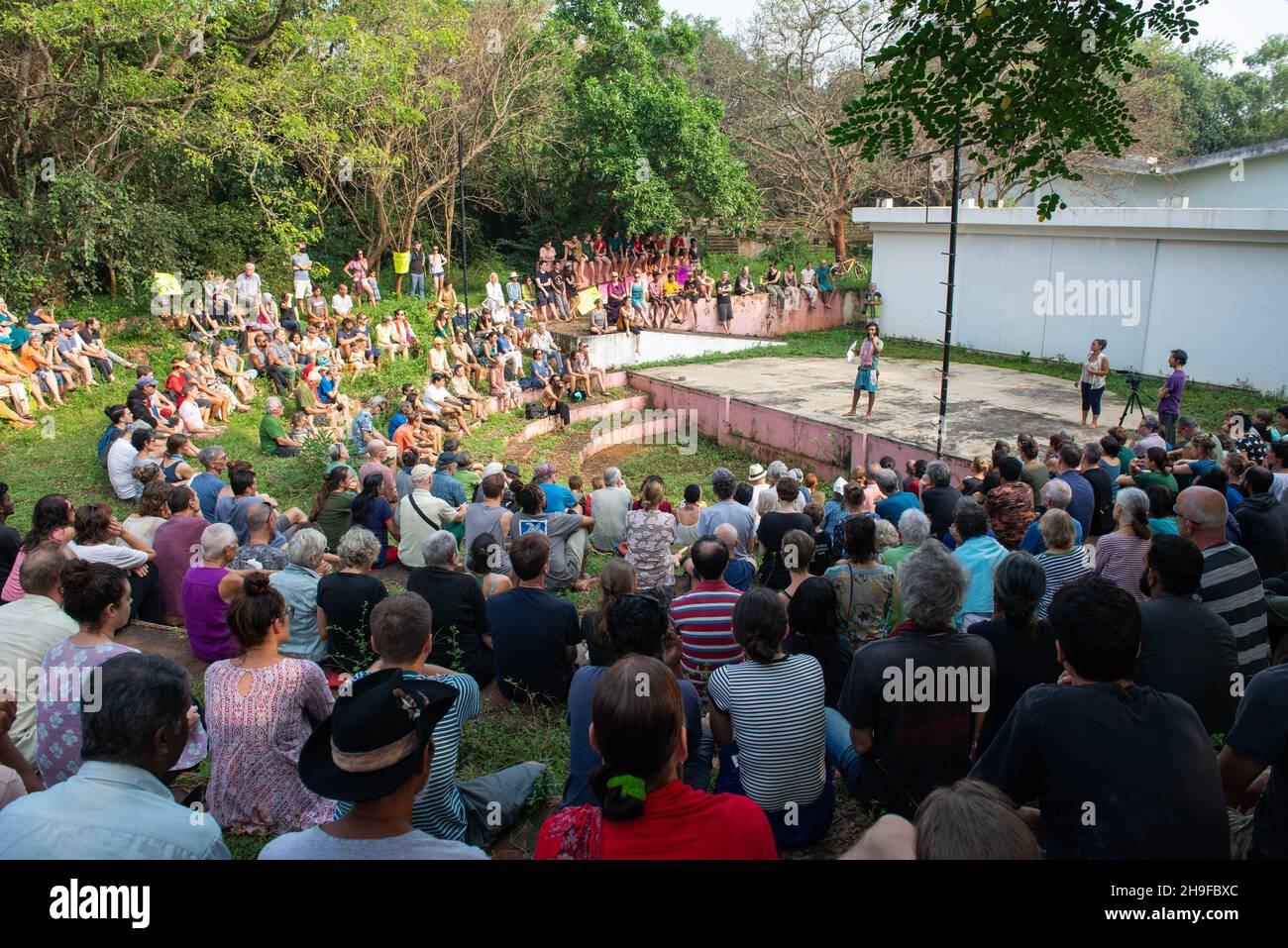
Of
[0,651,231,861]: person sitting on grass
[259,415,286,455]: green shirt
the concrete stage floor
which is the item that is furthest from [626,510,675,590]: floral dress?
the concrete stage floor

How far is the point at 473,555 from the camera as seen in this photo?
6699mm

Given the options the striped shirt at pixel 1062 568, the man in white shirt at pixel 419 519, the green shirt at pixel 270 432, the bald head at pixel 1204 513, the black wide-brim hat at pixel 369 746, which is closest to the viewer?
the black wide-brim hat at pixel 369 746

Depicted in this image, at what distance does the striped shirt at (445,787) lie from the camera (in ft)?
11.1

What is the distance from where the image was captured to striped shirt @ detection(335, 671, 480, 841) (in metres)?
3.37

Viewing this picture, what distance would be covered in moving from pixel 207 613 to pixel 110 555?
81 centimetres

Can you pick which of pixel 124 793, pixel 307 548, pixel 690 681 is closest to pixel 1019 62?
pixel 690 681

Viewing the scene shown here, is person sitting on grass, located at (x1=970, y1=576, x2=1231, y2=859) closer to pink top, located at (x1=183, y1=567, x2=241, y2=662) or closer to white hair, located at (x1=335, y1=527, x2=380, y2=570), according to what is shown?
white hair, located at (x1=335, y1=527, x2=380, y2=570)

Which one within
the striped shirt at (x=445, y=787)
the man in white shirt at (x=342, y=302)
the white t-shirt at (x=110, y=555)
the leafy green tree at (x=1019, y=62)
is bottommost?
the striped shirt at (x=445, y=787)

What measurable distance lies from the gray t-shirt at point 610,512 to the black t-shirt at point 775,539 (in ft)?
7.03

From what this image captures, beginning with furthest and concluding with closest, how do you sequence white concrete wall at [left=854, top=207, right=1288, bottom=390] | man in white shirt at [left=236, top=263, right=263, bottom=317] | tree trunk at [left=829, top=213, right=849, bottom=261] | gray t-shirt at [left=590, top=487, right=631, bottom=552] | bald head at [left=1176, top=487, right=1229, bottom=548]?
tree trunk at [left=829, top=213, right=849, bottom=261] → man in white shirt at [left=236, top=263, right=263, bottom=317] → white concrete wall at [left=854, top=207, right=1288, bottom=390] → gray t-shirt at [left=590, top=487, right=631, bottom=552] → bald head at [left=1176, top=487, right=1229, bottom=548]

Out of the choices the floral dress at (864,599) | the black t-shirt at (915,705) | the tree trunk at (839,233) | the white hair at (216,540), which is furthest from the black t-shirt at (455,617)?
the tree trunk at (839,233)

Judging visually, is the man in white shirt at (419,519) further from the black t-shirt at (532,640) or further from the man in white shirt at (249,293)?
the man in white shirt at (249,293)

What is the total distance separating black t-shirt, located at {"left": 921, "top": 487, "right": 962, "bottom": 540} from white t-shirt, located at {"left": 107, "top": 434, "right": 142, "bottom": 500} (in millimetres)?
7974

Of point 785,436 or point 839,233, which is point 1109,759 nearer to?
point 785,436
